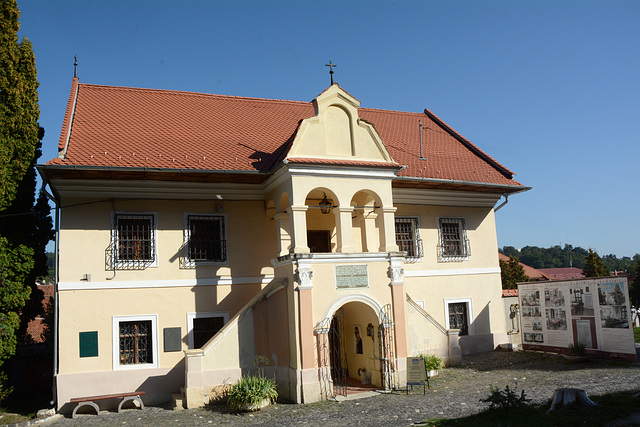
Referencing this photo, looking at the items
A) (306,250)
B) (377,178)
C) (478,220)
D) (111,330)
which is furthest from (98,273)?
(478,220)

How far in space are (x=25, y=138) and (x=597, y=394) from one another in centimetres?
1668

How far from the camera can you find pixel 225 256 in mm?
17328

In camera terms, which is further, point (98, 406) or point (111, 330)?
point (111, 330)

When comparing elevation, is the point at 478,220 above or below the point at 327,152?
below

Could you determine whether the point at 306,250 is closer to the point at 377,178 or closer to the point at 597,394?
the point at 377,178

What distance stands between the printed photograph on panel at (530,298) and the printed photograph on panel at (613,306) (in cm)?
254

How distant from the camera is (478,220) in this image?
2150cm

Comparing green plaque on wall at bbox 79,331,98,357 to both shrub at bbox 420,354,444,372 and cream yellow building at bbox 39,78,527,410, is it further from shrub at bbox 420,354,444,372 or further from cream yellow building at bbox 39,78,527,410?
shrub at bbox 420,354,444,372

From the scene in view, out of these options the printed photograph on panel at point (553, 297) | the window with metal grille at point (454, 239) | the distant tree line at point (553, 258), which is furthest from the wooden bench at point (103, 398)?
the distant tree line at point (553, 258)

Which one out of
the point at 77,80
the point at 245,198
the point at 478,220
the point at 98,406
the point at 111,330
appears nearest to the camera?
the point at 98,406

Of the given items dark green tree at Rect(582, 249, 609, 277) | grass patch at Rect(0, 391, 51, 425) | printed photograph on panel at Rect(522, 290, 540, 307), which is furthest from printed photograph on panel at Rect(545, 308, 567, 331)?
dark green tree at Rect(582, 249, 609, 277)

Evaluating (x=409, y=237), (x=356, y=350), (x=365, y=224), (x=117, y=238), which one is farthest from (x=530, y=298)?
(x=117, y=238)

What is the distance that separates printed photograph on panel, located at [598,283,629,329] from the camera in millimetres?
16000

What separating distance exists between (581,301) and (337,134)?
374 inches
